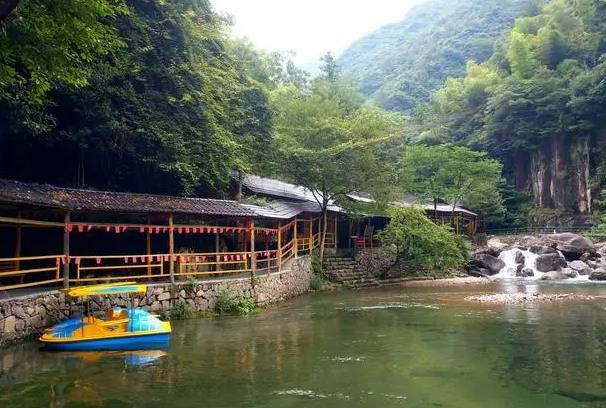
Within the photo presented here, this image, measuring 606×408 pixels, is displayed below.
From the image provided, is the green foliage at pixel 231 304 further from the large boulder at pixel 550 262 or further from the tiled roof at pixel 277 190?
the large boulder at pixel 550 262

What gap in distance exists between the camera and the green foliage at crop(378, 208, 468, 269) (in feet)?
108

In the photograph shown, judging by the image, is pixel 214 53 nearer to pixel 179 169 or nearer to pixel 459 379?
pixel 179 169

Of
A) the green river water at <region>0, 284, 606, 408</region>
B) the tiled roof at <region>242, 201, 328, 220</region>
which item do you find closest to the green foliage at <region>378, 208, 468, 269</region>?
the tiled roof at <region>242, 201, 328, 220</region>

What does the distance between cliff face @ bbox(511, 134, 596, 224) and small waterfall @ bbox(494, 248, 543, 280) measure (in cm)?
1308

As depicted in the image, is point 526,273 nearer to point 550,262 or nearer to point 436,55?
point 550,262

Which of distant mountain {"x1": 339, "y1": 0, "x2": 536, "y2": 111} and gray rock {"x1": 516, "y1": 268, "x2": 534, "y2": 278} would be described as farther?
distant mountain {"x1": 339, "y1": 0, "x2": 536, "y2": 111}

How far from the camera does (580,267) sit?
35.7 meters

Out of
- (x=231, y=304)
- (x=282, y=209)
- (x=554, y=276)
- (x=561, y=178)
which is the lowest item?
(x=554, y=276)

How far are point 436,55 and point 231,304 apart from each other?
9006 centimetres

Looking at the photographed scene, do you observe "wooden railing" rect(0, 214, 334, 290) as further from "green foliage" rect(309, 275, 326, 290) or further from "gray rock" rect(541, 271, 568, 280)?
"gray rock" rect(541, 271, 568, 280)

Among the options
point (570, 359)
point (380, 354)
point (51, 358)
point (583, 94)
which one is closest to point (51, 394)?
point (51, 358)

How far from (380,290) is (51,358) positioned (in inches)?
791

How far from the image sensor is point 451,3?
146875 millimetres

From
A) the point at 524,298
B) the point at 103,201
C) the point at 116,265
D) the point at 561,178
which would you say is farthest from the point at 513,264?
the point at 103,201
